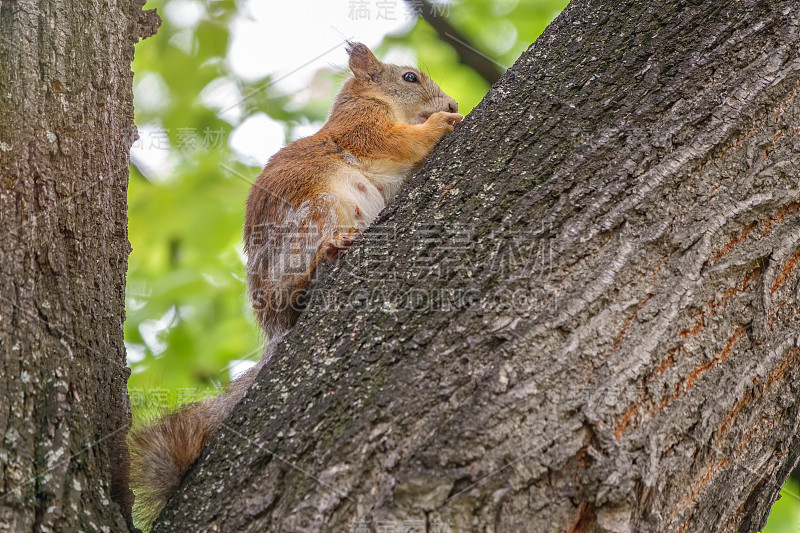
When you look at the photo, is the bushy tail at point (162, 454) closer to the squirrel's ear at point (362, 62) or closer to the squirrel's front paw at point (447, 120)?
the squirrel's front paw at point (447, 120)

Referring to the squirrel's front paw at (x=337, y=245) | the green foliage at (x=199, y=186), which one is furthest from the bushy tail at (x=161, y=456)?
the green foliage at (x=199, y=186)

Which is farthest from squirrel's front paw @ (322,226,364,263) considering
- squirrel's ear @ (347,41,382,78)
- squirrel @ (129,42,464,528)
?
squirrel's ear @ (347,41,382,78)

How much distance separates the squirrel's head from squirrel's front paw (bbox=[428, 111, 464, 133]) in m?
0.79

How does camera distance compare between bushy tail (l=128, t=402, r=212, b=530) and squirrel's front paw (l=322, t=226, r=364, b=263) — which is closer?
bushy tail (l=128, t=402, r=212, b=530)

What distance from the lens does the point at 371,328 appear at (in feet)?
5.79

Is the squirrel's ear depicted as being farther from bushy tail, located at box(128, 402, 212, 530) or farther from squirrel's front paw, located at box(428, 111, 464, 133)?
bushy tail, located at box(128, 402, 212, 530)

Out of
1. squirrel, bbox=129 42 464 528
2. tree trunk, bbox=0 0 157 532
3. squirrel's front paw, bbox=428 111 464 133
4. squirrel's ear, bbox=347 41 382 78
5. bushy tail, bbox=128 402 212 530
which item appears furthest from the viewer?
squirrel's ear, bbox=347 41 382 78

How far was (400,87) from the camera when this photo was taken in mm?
4137

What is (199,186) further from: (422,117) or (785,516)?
(785,516)

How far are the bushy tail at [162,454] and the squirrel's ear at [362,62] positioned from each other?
2.60 meters

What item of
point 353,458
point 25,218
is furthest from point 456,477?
→ point 25,218

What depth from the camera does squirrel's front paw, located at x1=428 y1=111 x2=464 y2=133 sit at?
125 inches

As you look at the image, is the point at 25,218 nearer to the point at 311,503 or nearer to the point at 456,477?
the point at 311,503

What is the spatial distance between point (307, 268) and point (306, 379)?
1074 millimetres
